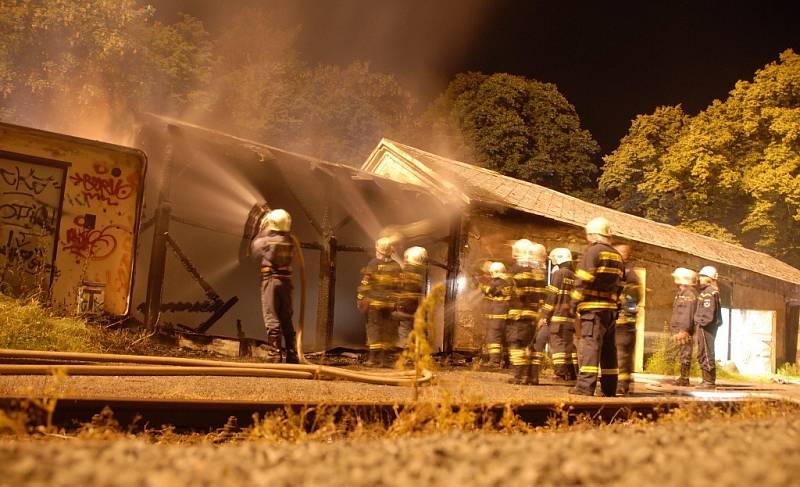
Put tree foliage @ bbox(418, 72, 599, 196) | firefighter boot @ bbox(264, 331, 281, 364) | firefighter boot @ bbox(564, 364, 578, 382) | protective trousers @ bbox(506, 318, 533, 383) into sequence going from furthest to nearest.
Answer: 1. tree foliage @ bbox(418, 72, 599, 196)
2. firefighter boot @ bbox(564, 364, 578, 382)
3. firefighter boot @ bbox(264, 331, 281, 364)
4. protective trousers @ bbox(506, 318, 533, 383)

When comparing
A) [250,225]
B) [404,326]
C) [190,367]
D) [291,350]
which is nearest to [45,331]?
[190,367]

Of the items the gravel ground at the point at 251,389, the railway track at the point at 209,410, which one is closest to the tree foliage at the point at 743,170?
the gravel ground at the point at 251,389

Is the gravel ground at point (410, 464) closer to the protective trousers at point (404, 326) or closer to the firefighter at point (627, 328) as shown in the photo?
the firefighter at point (627, 328)

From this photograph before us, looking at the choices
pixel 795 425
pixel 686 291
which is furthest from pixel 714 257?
pixel 795 425

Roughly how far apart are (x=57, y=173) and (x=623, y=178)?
28.8 metres

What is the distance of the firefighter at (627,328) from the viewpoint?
27.4ft

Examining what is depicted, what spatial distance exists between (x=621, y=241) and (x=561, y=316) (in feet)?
23.6

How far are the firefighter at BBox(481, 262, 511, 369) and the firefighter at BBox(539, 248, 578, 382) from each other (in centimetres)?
73

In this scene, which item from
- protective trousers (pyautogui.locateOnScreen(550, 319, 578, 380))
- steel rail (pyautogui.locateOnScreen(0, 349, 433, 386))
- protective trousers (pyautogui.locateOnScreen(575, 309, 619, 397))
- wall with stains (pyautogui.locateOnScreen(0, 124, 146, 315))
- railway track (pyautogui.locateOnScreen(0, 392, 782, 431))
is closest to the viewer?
railway track (pyautogui.locateOnScreen(0, 392, 782, 431))

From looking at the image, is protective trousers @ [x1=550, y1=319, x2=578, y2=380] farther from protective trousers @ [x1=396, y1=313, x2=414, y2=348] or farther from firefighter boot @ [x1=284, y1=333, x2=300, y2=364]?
firefighter boot @ [x1=284, y1=333, x2=300, y2=364]

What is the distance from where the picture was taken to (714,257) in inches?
704

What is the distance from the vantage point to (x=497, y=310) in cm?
1040

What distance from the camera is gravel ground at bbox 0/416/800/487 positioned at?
2279 mm

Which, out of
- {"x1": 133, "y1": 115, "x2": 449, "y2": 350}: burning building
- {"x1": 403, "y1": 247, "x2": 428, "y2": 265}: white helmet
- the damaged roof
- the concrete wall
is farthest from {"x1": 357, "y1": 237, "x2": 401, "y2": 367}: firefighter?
the concrete wall
